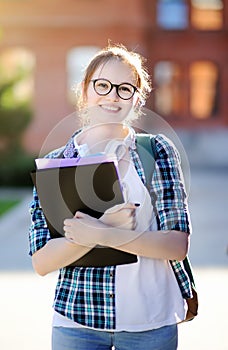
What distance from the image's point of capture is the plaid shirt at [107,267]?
2.85 meters

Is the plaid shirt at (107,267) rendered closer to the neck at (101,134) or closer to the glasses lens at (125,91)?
the neck at (101,134)

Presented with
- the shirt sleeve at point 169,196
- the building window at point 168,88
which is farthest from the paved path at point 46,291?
the building window at point 168,88

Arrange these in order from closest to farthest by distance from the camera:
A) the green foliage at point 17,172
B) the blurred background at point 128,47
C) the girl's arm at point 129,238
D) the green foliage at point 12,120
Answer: the girl's arm at point 129,238
the green foliage at point 17,172
the green foliage at point 12,120
the blurred background at point 128,47

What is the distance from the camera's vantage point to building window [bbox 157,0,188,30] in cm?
3322

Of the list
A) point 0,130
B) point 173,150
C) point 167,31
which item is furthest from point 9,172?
point 173,150

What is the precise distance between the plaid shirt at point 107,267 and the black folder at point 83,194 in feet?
0.24

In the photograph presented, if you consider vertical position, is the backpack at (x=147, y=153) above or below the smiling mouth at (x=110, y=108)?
below

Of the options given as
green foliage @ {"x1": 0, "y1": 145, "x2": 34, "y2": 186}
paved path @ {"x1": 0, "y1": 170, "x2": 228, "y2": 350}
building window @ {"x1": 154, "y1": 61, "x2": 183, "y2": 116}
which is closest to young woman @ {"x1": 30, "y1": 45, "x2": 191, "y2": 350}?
paved path @ {"x1": 0, "y1": 170, "x2": 228, "y2": 350}

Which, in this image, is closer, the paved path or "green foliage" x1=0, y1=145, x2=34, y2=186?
the paved path

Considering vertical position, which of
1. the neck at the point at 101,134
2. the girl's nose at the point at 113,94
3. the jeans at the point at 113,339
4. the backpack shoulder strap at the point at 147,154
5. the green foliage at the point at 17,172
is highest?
the girl's nose at the point at 113,94

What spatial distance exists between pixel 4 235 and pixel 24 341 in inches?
273

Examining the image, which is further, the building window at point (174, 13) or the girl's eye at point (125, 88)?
the building window at point (174, 13)

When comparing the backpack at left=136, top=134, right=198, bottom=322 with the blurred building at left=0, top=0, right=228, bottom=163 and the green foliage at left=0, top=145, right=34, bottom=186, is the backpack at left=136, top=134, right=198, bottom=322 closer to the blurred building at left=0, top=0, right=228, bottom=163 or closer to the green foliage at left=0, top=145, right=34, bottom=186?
the green foliage at left=0, top=145, right=34, bottom=186

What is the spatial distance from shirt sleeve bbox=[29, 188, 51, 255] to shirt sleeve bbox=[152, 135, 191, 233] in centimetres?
37
